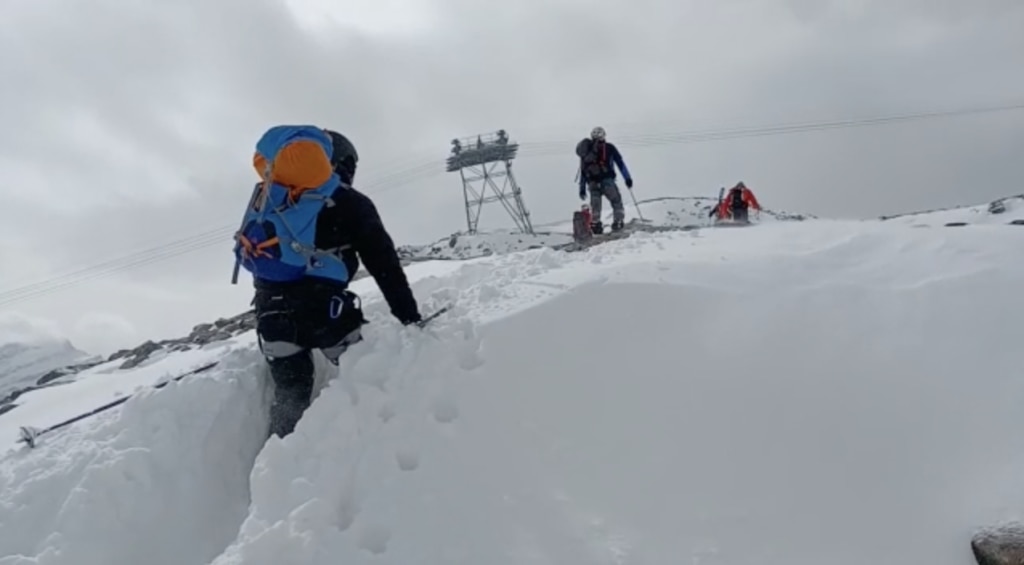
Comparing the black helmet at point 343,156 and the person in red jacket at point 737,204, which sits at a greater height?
the black helmet at point 343,156

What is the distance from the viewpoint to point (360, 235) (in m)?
5.71

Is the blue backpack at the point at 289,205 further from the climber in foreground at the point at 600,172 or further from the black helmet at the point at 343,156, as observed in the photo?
the climber in foreground at the point at 600,172

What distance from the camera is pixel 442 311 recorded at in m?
6.25

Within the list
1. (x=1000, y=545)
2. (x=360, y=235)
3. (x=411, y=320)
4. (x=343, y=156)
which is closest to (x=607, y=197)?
(x=343, y=156)

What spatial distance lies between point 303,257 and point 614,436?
2563 millimetres

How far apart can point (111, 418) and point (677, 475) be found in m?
4.33

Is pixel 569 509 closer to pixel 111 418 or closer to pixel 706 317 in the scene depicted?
pixel 706 317

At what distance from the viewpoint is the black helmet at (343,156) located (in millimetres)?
6418

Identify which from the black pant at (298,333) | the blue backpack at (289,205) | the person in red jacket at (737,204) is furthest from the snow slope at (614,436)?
the person in red jacket at (737,204)

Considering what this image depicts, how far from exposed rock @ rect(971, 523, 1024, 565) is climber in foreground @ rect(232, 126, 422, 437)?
3885 mm

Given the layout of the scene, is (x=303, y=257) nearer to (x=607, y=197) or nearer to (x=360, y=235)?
(x=360, y=235)

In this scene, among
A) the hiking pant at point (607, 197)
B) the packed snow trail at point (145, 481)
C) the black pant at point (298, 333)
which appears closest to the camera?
the packed snow trail at point (145, 481)

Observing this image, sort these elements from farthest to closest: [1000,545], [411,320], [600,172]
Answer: [600,172]
[411,320]
[1000,545]

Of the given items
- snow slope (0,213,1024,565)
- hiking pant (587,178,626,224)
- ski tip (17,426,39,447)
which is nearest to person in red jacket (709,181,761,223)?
hiking pant (587,178,626,224)
